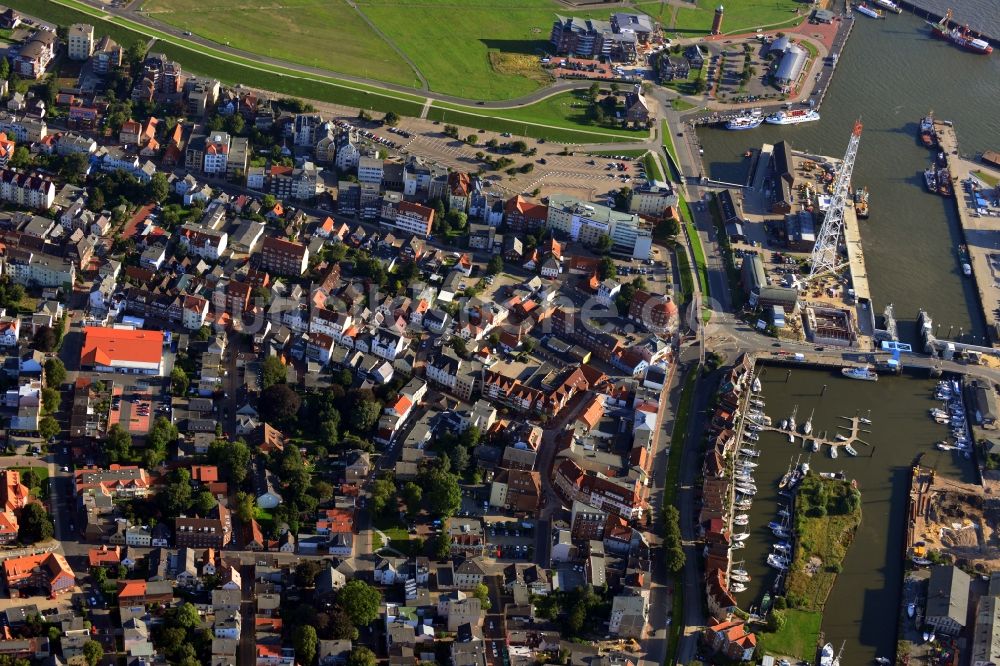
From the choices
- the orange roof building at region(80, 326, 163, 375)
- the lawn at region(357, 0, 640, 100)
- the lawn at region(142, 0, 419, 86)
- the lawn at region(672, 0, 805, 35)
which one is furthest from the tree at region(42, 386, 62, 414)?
the lawn at region(672, 0, 805, 35)

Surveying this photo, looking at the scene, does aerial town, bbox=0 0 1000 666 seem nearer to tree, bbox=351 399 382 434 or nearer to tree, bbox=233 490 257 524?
tree, bbox=351 399 382 434

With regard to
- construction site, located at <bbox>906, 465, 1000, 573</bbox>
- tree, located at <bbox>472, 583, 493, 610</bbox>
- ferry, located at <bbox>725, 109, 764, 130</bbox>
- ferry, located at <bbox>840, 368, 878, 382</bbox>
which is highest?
ferry, located at <bbox>725, 109, 764, 130</bbox>

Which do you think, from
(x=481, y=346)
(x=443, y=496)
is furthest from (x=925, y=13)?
(x=443, y=496)

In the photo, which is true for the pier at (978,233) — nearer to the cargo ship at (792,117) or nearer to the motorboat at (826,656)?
the cargo ship at (792,117)

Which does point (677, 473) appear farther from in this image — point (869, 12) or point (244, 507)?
point (869, 12)

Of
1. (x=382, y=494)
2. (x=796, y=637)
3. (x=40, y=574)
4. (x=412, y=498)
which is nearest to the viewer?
(x=40, y=574)

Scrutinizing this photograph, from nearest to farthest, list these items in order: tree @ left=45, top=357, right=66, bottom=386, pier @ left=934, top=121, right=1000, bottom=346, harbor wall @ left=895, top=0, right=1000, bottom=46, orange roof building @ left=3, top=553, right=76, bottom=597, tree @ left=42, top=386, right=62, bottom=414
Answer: orange roof building @ left=3, top=553, right=76, bottom=597
tree @ left=42, top=386, right=62, bottom=414
tree @ left=45, top=357, right=66, bottom=386
pier @ left=934, top=121, right=1000, bottom=346
harbor wall @ left=895, top=0, right=1000, bottom=46

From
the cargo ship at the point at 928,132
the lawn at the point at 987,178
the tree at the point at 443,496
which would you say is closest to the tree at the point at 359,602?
the tree at the point at 443,496
